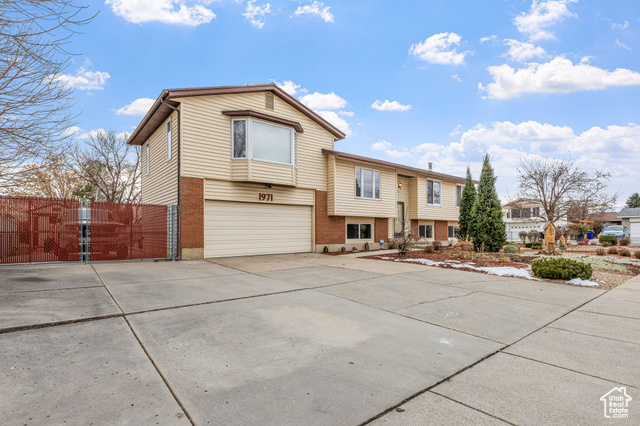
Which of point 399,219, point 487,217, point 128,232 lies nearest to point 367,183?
point 399,219

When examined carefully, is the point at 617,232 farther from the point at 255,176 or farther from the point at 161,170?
the point at 161,170

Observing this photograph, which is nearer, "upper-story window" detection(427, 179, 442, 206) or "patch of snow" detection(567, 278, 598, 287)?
"patch of snow" detection(567, 278, 598, 287)

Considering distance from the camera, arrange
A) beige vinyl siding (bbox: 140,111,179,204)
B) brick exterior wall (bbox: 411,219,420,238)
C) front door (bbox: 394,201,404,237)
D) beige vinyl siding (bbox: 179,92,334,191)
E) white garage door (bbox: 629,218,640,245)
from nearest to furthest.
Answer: beige vinyl siding (bbox: 179,92,334,191)
beige vinyl siding (bbox: 140,111,179,204)
front door (bbox: 394,201,404,237)
brick exterior wall (bbox: 411,219,420,238)
white garage door (bbox: 629,218,640,245)

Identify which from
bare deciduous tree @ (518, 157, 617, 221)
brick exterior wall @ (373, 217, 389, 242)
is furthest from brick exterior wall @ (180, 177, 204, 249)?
bare deciduous tree @ (518, 157, 617, 221)

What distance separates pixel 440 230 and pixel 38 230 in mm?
21662

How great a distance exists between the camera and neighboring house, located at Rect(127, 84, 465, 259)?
11.7 metres

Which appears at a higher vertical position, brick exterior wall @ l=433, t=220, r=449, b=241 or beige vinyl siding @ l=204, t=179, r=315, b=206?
beige vinyl siding @ l=204, t=179, r=315, b=206

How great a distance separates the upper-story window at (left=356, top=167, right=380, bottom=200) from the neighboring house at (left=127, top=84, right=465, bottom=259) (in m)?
0.06

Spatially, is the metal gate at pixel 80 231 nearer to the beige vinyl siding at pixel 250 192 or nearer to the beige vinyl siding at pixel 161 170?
the beige vinyl siding at pixel 161 170

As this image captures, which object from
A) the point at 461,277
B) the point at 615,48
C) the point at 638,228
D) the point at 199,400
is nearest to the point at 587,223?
the point at 638,228

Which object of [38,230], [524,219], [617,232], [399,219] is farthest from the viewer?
[524,219]

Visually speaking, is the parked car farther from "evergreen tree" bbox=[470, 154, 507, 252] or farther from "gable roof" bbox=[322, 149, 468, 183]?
"evergreen tree" bbox=[470, 154, 507, 252]

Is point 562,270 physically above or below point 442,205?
below

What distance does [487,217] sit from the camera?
16875mm
